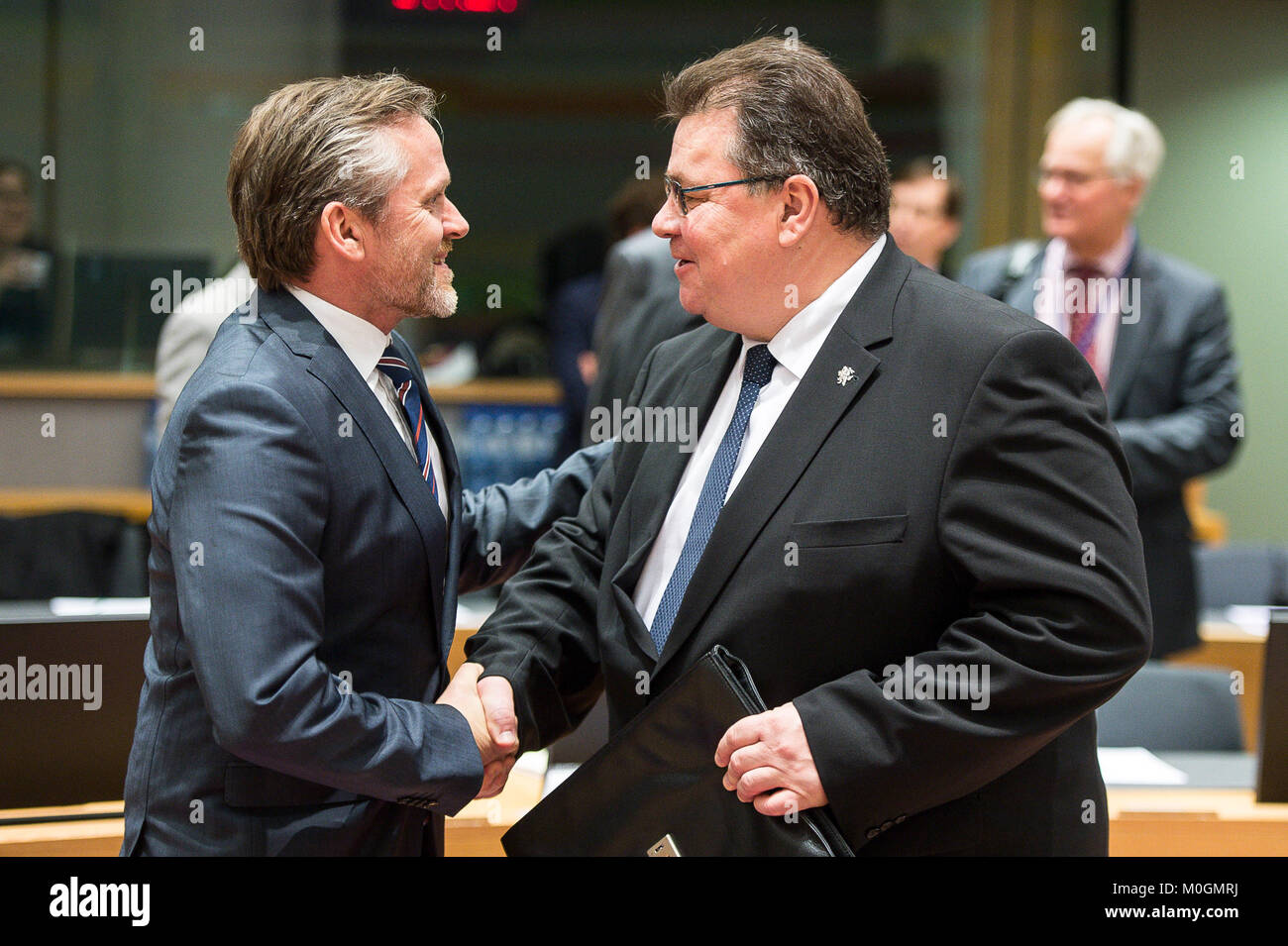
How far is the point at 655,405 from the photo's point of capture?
2.04 metres

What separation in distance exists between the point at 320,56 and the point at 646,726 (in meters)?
7.26

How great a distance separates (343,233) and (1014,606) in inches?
38.0

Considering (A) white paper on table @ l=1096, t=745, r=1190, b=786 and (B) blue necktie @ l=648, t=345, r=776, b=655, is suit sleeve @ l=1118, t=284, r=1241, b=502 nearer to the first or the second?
(A) white paper on table @ l=1096, t=745, r=1190, b=786

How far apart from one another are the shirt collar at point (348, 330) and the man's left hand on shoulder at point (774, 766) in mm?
686

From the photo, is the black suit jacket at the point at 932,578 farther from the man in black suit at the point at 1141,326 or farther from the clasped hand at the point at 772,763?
the man in black suit at the point at 1141,326

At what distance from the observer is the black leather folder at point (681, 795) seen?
1.58 meters

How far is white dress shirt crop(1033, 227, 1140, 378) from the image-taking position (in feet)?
11.6

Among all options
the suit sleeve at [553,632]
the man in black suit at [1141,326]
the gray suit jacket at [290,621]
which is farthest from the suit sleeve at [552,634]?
the man in black suit at [1141,326]

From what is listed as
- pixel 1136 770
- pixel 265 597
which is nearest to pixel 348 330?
pixel 265 597

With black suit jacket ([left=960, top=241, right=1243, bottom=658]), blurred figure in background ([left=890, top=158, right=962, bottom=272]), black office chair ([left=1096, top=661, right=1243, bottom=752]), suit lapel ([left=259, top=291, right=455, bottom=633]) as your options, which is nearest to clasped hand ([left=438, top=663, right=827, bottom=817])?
suit lapel ([left=259, top=291, right=455, bottom=633])

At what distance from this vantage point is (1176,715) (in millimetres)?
2930

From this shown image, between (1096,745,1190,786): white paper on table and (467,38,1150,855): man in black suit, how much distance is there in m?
0.86

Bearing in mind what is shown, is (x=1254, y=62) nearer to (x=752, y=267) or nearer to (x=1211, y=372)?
(x=1211, y=372)

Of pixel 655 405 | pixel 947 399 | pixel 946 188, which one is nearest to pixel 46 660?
pixel 655 405
